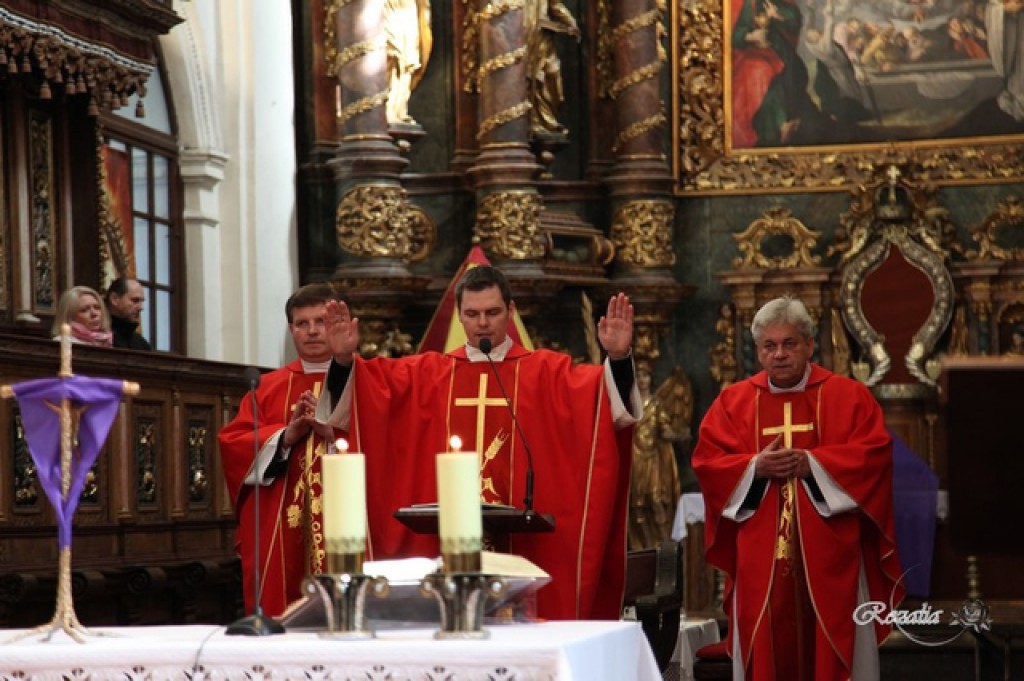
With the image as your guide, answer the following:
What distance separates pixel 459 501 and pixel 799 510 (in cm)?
390

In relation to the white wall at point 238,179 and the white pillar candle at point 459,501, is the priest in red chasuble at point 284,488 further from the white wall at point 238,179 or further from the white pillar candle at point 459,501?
the white wall at point 238,179

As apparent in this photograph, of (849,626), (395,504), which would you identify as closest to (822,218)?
(849,626)

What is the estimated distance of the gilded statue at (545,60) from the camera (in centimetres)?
1351

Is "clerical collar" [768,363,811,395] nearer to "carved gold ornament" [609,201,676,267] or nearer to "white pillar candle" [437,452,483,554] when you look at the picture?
"white pillar candle" [437,452,483,554]

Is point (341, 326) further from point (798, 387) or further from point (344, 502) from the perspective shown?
point (798, 387)

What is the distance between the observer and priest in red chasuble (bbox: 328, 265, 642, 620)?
21.1 ft

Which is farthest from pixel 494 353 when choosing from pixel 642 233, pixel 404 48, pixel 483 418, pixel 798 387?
pixel 642 233

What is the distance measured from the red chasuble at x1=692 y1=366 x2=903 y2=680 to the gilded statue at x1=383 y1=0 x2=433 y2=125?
6.29 metres

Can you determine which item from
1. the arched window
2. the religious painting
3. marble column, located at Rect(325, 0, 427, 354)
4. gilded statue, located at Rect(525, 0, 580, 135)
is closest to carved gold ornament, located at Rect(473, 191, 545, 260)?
marble column, located at Rect(325, 0, 427, 354)

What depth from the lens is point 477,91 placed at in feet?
44.7

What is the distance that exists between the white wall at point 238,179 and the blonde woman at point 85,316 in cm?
434

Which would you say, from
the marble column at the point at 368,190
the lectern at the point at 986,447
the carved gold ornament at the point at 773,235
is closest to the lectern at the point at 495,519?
the lectern at the point at 986,447

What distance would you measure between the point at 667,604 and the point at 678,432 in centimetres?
619

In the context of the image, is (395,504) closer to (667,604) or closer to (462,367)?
(462,367)
